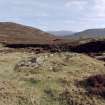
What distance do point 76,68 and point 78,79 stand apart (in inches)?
161

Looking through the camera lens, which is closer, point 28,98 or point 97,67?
point 28,98

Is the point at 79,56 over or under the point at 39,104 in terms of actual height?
over

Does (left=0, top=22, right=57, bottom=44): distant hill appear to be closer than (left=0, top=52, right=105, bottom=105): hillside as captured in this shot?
No

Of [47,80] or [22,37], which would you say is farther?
[22,37]

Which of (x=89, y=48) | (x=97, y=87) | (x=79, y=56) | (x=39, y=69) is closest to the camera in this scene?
(x=97, y=87)

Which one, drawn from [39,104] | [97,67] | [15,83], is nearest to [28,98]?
[39,104]

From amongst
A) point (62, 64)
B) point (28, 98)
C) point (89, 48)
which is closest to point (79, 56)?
point (62, 64)

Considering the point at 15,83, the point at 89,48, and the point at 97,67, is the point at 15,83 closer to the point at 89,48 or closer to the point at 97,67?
the point at 97,67

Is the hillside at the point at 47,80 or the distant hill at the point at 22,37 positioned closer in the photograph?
the hillside at the point at 47,80

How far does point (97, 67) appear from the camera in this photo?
42312 mm

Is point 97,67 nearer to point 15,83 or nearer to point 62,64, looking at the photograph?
point 62,64

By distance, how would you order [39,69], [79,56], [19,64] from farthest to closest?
1. [79,56]
2. [19,64]
3. [39,69]

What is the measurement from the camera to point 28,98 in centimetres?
3281

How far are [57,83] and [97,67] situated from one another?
321 inches
